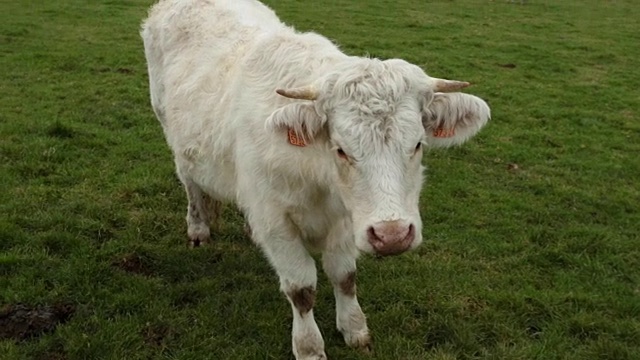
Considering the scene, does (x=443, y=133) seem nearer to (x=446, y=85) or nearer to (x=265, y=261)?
(x=446, y=85)

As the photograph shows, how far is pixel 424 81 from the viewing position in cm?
367

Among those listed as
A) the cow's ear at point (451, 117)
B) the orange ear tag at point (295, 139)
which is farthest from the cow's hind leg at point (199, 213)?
the cow's ear at point (451, 117)

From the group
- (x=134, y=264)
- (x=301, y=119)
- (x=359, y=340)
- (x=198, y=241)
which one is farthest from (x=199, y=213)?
(x=301, y=119)

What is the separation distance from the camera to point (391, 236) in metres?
3.30

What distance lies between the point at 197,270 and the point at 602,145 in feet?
22.9

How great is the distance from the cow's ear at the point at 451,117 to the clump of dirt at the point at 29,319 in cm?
313

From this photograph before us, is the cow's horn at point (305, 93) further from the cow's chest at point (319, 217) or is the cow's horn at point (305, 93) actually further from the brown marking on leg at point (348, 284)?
the brown marking on leg at point (348, 284)

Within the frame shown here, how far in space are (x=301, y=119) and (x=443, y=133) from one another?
0.86 meters

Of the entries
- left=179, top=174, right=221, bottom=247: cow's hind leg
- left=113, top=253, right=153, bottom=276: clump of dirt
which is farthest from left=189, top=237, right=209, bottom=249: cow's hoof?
left=113, top=253, right=153, bottom=276: clump of dirt

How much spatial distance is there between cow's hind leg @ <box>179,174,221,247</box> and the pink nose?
3328 mm

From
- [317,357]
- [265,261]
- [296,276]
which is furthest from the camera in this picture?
[265,261]

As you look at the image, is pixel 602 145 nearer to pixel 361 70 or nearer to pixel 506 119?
pixel 506 119

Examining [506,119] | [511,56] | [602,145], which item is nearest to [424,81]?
[602,145]

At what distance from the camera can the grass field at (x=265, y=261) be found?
16.2ft
